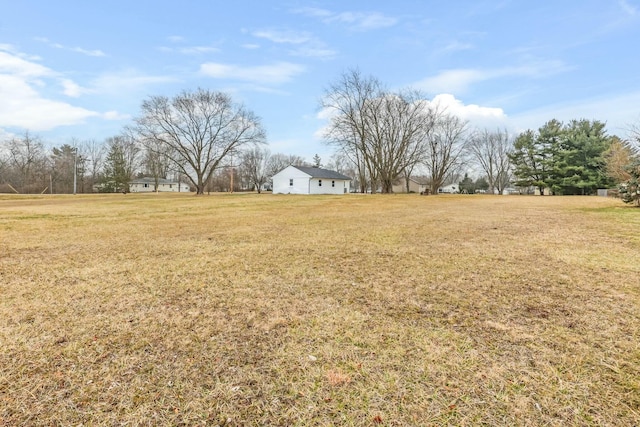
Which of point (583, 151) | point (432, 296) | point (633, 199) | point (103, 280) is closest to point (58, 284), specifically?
point (103, 280)

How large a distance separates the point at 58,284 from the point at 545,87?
82.5ft

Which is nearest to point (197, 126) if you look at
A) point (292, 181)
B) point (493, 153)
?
point (292, 181)

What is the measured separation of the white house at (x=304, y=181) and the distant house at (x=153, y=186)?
34.4m

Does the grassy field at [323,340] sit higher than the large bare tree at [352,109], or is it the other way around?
the large bare tree at [352,109]

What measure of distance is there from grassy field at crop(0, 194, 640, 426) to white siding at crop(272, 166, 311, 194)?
3342 cm

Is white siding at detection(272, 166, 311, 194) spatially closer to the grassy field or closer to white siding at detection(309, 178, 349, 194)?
white siding at detection(309, 178, 349, 194)

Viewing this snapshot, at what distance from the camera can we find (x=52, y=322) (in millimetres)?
2611

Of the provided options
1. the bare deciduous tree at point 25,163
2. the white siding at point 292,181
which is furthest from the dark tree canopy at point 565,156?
the bare deciduous tree at point 25,163

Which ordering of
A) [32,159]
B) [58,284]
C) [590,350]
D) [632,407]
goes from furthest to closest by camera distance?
[32,159]
[58,284]
[590,350]
[632,407]

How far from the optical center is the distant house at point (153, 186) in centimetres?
6012

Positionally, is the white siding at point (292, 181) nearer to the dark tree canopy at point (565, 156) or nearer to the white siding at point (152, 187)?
the dark tree canopy at point (565, 156)

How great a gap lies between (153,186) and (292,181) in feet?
131

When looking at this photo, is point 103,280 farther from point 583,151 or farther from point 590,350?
point 583,151

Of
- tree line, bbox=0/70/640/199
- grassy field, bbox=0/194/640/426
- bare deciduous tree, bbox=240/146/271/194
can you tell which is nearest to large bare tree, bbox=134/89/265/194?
tree line, bbox=0/70/640/199
